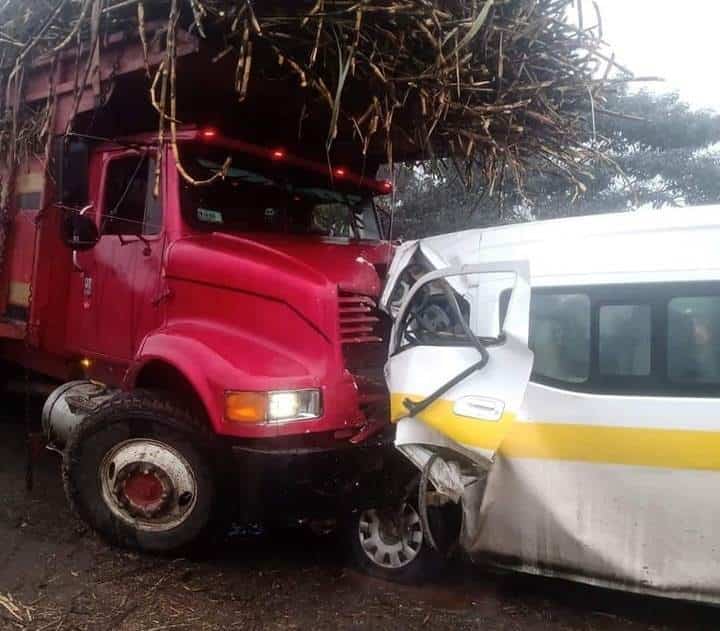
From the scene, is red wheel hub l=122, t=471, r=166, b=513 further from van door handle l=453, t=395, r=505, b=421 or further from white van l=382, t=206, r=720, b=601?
van door handle l=453, t=395, r=505, b=421

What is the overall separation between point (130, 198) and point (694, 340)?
12.0 ft

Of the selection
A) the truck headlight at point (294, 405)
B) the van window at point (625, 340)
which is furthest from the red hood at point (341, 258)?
the van window at point (625, 340)

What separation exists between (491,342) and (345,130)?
2476mm

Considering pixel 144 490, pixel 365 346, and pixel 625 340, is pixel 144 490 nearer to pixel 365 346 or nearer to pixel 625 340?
pixel 365 346

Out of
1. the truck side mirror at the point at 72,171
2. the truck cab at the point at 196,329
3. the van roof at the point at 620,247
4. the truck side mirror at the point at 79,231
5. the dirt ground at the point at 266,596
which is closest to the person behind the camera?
the van roof at the point at 620,247

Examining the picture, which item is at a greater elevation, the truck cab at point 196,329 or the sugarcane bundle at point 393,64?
the sugarcane bundle at point 393,64

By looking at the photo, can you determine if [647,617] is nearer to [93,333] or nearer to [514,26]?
[514,26]

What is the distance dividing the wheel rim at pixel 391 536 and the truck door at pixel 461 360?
64 cm

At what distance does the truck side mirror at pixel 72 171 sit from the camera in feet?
15.8

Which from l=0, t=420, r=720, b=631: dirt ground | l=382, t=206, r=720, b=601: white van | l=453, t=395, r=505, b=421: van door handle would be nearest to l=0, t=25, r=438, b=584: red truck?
l=0, t=420, r=720, b=631: dirt ground

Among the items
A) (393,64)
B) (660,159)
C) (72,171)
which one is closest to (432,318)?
(393,64)

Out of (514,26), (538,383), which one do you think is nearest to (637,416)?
(538,383)

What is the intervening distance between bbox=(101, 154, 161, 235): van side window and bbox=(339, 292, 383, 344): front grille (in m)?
1.49

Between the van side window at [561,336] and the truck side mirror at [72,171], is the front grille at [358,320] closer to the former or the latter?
the van side window at [561,336]
